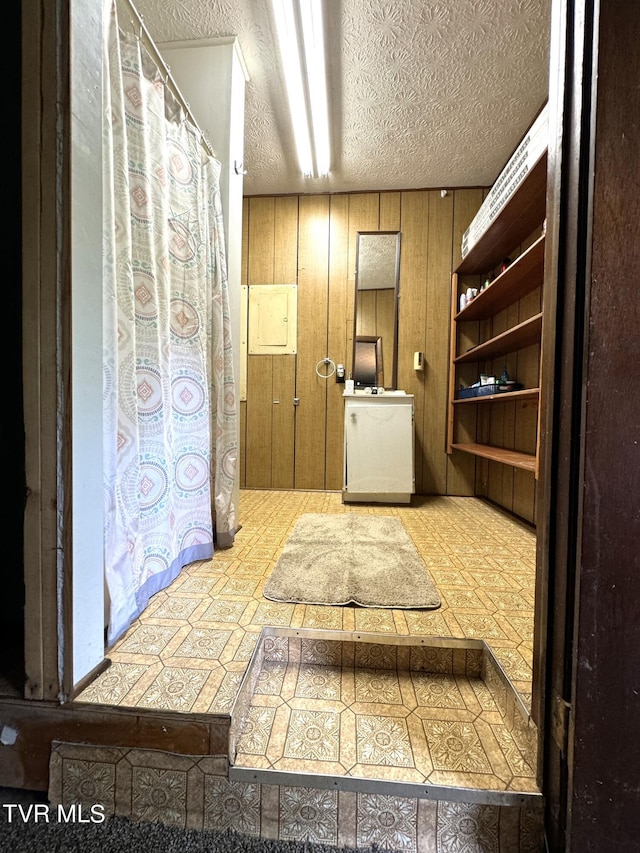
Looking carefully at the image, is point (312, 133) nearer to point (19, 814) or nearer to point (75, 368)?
point (75, 368)

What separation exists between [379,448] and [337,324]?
1163 millimetres

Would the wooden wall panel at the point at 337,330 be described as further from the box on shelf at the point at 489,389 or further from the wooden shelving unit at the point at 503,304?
the box on shelf at the point at 489,389

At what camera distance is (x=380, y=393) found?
262cm

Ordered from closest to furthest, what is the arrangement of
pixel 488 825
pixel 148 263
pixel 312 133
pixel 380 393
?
1. pixel 488 825
2. pixel 148 263
3. pixel 312 133
4. pixel 380 393

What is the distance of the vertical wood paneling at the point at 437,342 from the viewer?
9.00 ft

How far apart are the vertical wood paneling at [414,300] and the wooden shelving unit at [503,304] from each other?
249 millimetres

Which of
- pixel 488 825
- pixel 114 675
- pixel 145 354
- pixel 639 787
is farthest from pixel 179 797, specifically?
pixel 145 354

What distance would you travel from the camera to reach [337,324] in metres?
2.84

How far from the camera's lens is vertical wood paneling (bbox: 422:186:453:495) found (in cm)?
274

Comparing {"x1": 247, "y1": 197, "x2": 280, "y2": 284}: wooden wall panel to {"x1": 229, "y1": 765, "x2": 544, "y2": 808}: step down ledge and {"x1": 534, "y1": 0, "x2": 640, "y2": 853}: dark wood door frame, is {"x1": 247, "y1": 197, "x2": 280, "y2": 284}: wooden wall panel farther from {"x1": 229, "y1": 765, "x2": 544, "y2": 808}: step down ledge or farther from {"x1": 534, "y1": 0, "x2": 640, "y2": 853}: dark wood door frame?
{"x1": 229, "y1": 765, "x2": 544, "y2": 808}: step down ledge

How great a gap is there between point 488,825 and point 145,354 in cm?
151

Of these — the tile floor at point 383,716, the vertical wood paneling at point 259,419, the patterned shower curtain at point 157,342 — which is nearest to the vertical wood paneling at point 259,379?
the vertical wood paneling at point 259,419

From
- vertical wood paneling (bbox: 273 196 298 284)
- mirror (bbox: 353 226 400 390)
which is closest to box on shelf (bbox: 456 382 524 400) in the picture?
mirror (bbox: 353 226 400 390)

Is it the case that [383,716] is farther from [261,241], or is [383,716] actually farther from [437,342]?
[261,241]
